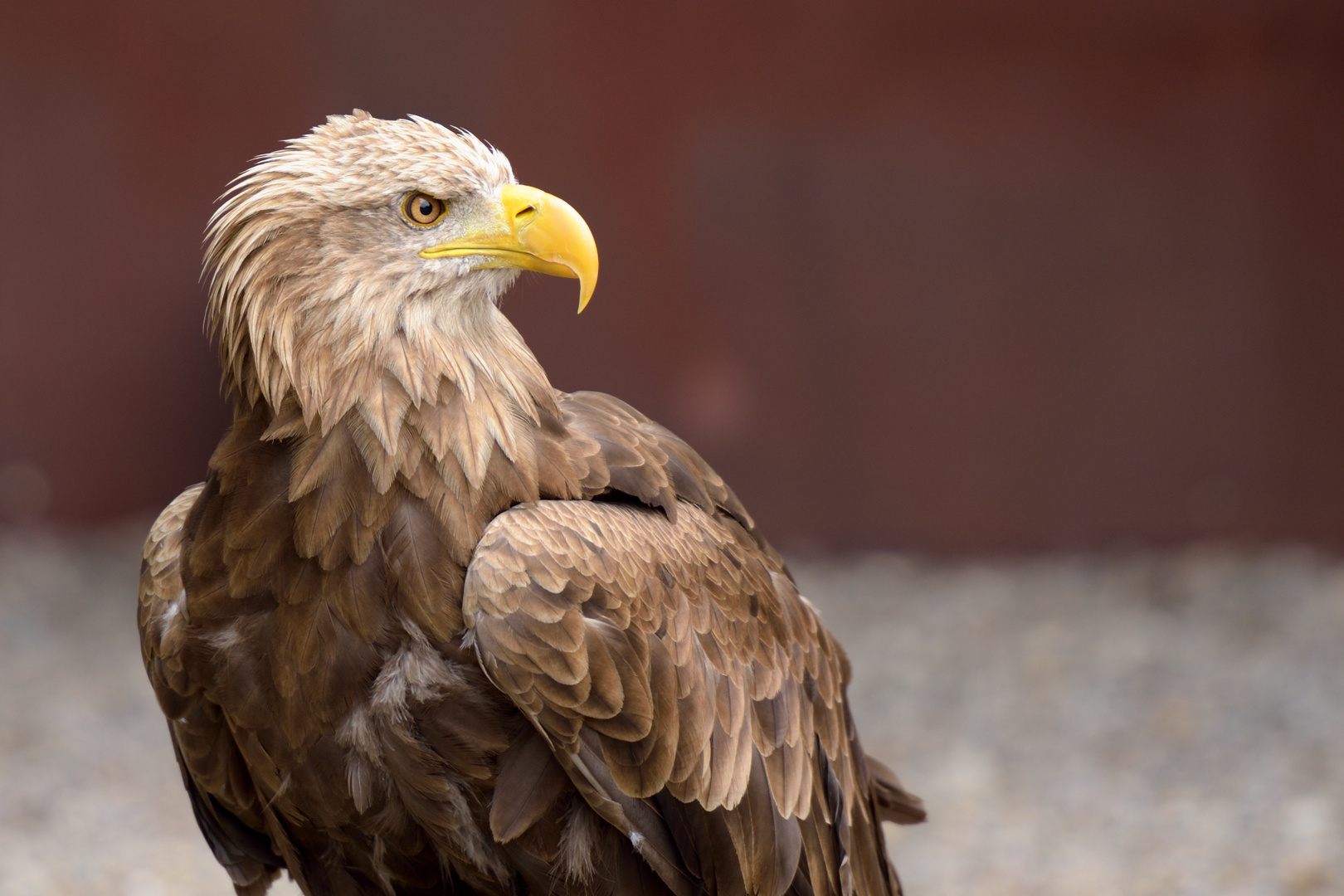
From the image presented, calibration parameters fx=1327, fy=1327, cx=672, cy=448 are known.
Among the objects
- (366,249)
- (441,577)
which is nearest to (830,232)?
(366,249)

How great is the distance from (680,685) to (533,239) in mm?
869

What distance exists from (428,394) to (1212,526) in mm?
5968

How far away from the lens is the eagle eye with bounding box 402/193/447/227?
2.38 m

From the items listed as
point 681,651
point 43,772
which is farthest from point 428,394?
point 43,772

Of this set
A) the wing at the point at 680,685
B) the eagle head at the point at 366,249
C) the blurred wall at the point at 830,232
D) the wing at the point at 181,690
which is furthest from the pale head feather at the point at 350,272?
the blurred wall at the point at 830,232

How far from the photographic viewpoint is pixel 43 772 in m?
5.79

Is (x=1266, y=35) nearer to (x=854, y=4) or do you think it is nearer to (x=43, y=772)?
(x=854, y=4)

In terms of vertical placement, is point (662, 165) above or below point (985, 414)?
above

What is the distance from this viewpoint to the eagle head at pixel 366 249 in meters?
2.35

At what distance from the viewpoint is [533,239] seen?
240 centimetres

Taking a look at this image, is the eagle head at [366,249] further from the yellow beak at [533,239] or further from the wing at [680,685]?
the wing at [680,685]

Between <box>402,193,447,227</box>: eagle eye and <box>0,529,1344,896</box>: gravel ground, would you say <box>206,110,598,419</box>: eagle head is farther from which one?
<box>0,529,1344,896</box>: gravel ground

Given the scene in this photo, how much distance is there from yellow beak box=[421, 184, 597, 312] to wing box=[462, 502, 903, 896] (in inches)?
17.6

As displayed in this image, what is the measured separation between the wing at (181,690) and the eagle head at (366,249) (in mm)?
508
